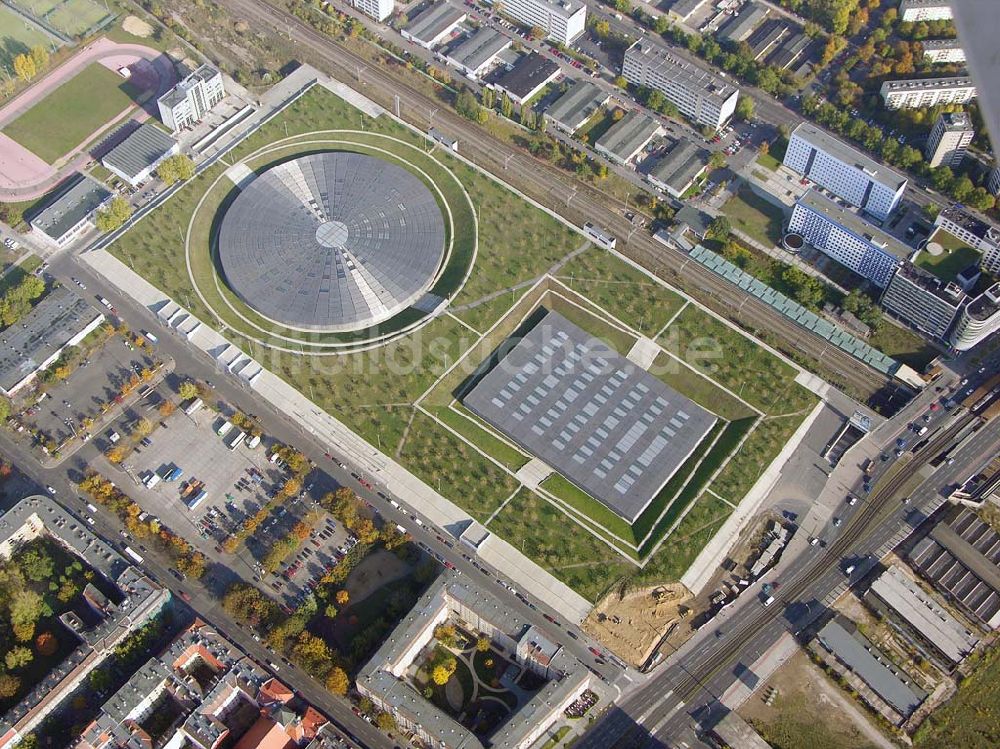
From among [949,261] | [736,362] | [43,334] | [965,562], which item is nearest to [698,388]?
[736,362]

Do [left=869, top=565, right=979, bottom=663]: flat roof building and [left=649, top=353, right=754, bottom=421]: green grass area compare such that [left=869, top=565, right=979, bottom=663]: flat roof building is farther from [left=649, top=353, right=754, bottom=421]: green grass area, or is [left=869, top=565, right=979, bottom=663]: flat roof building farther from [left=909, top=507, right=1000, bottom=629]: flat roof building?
[left=649, top=353, right=754, bottom=421]: green grass area

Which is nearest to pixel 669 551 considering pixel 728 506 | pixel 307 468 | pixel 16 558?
pixel 728 506

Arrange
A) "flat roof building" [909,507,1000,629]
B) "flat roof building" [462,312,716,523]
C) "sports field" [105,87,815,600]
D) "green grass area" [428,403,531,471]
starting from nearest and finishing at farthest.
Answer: "flat roof building" [909,507,1000,629]
"sports field" [105,87,815,600]
"flat roof building" [462,312,716,523]
"green grass area" [428,403,531,471]

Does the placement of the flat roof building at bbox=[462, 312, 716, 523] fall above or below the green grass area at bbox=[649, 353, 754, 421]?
below

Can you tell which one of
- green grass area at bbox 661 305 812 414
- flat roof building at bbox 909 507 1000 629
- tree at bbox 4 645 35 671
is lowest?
tree at bbox 4 645 35 671

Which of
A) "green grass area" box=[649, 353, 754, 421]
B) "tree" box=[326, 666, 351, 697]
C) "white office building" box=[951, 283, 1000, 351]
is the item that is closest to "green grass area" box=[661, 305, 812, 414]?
"green grass area" box=[649, 353, 754, 421]

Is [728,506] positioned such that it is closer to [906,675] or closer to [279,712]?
[906,675]
